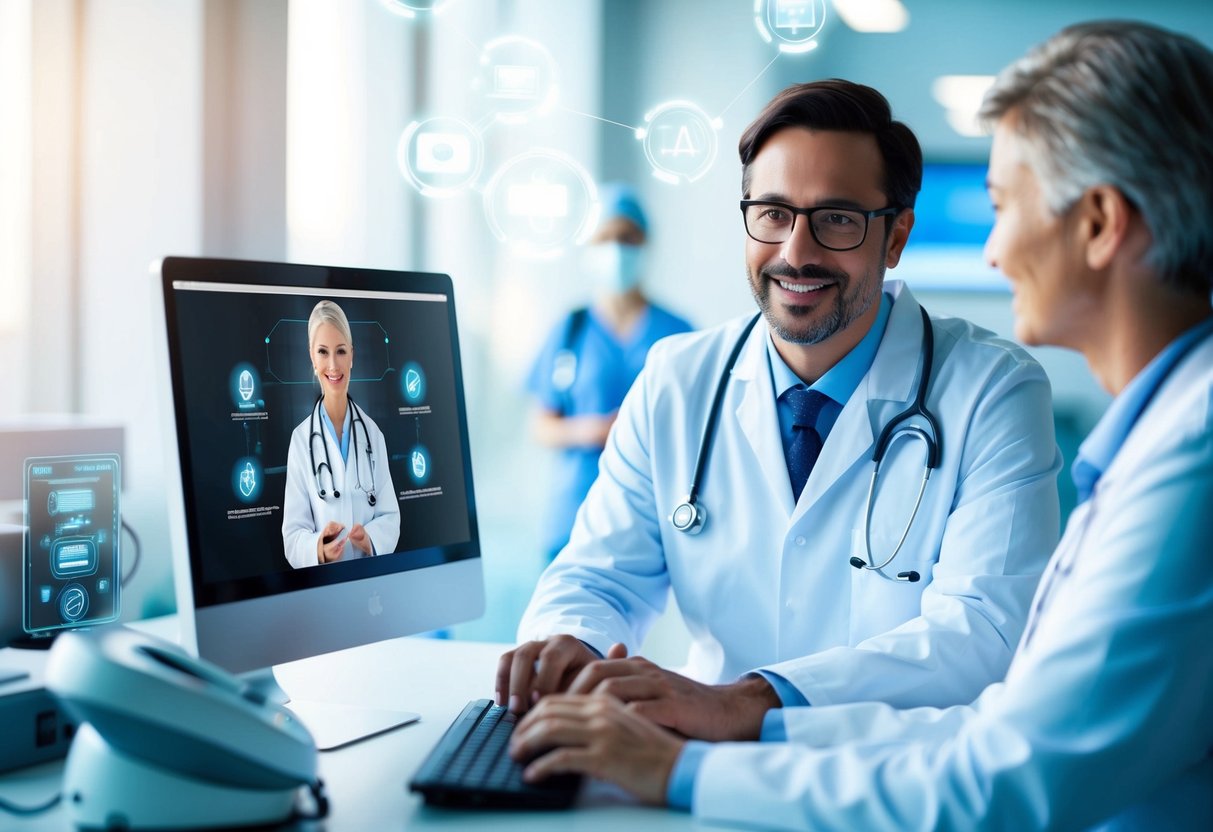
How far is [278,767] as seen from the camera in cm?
77

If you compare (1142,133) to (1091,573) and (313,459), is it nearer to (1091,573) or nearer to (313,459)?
(1091,573)

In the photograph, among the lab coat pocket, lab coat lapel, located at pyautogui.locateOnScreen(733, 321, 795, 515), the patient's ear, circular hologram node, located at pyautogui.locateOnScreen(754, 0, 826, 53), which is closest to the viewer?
the patient's ear

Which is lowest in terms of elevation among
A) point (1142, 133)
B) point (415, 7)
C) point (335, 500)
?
point (335, 500)

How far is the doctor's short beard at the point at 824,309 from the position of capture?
144 cm

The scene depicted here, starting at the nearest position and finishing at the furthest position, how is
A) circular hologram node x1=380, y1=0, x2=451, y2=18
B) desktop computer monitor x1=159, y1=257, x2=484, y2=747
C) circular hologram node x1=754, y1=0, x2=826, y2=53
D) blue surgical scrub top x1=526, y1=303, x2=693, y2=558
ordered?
desktop computer monitor x1=159, y1=257, x2=484, y2=747 → circular hologram node x1=754, y1=0, x2=826, y2=53 → blue surgical scrub top x1=526, y1=303, x2=693, y2=558 → circular hologram node x1=380, y1=0, x2=451, y2=18

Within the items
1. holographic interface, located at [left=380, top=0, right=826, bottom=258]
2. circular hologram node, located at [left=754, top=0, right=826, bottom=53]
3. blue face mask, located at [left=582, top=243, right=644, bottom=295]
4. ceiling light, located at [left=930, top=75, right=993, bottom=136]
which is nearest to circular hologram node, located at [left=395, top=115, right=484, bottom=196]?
holographic interface, located at [left=380, top=0, right=826, bottom=258]

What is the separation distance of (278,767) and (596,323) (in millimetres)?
2281

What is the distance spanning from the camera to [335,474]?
3.60 feet

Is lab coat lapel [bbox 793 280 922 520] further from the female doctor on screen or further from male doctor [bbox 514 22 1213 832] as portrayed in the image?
the female doctor on screen

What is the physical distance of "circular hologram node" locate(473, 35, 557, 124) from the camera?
308 centimetres

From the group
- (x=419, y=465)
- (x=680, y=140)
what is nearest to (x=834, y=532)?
(x=419, y=465)

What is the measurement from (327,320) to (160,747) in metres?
0.51

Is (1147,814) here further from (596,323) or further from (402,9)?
(402,9)

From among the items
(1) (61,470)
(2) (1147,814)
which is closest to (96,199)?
(1) (61,470)
